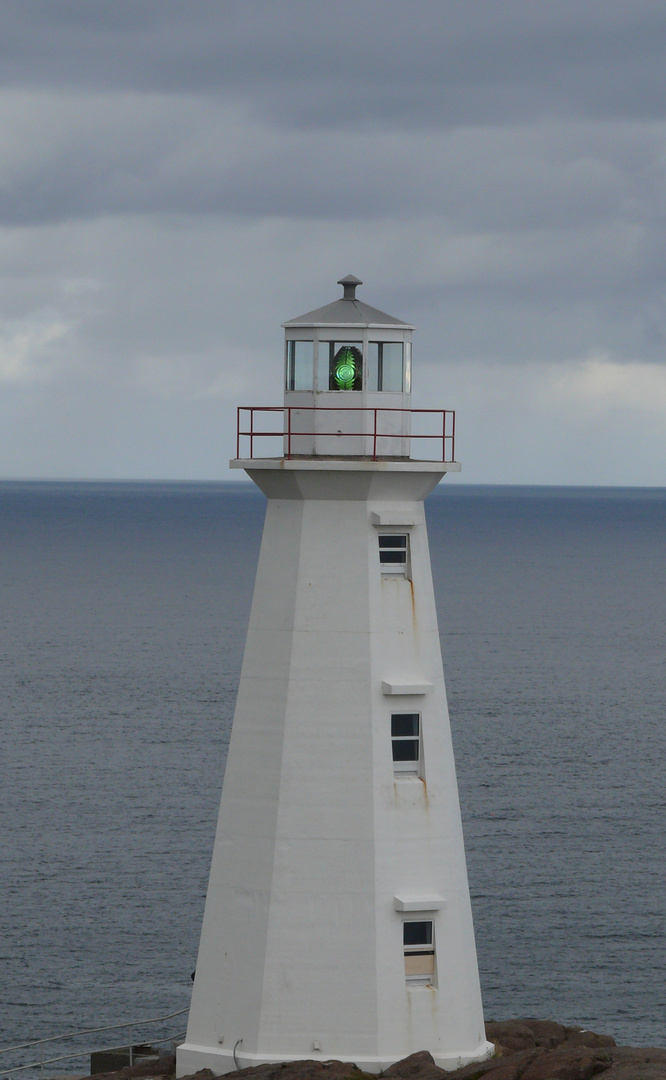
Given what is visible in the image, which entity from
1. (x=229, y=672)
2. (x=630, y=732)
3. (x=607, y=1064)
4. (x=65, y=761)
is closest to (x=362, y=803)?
(x=607, y=1064)

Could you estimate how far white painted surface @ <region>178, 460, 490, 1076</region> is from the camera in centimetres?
1978

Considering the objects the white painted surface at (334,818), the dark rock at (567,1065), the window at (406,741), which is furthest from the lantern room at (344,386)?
the dark rock at (567,1065)

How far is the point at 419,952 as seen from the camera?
66.3 ft

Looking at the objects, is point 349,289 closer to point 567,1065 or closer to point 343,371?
point 343,371

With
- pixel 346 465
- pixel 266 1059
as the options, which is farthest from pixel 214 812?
pixel 346 465

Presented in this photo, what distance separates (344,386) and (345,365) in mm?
272

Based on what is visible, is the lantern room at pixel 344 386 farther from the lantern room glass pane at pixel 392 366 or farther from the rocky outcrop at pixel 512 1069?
the rocky outcrop at pixel 512 1069

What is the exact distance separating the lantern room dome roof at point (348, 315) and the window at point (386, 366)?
11.3 inches

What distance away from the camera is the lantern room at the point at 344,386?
2039cm

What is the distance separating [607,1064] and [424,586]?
6.49 metres

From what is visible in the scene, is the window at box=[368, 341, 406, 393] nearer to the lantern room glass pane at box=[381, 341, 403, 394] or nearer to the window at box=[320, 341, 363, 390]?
the lantern room glass pane at box=[381, 341, 403, 394]

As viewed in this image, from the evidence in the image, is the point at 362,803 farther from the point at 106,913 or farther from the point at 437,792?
the point at 106,913

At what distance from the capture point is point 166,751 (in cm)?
7106

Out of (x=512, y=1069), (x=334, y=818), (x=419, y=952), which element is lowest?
(x=512, y=1069)
